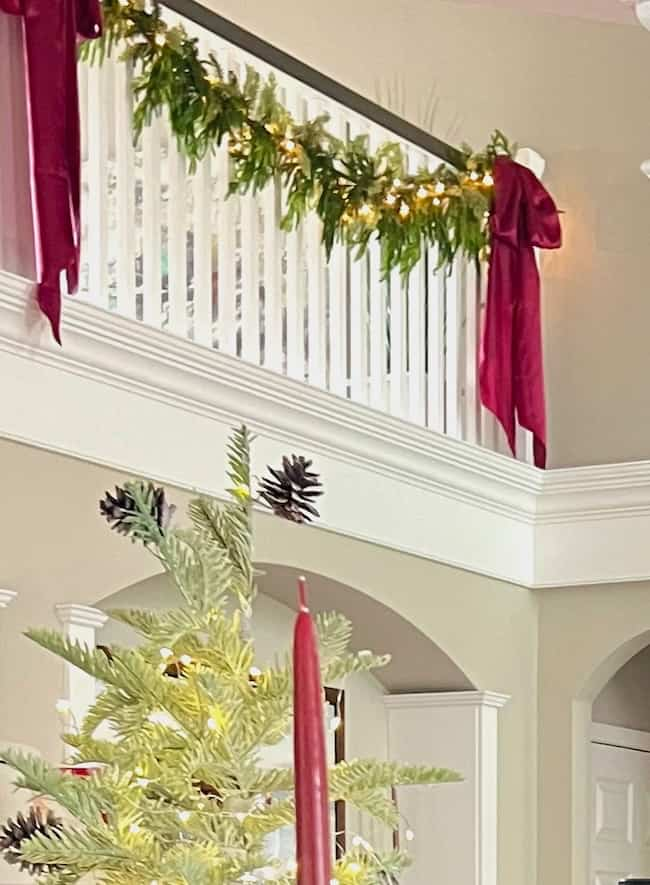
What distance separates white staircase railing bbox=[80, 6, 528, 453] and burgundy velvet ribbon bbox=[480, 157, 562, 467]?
7 cm

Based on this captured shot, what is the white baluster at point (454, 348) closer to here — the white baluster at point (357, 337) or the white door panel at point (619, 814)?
the white baluster at point (357, 337)

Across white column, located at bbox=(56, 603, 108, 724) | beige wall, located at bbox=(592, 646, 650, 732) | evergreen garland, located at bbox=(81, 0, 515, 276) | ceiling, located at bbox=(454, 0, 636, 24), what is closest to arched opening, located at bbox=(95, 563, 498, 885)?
beige wall, located at bbox=(592, 646, 650, 732)

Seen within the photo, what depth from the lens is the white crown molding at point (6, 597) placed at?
385 cm

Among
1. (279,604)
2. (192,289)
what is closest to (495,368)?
(279,604)

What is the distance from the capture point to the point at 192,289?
15.0 ft

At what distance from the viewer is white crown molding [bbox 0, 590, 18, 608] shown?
385cm

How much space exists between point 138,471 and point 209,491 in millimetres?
317

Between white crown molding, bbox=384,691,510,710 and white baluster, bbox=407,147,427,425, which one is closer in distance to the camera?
white baluster, bbox=407,147,427,425

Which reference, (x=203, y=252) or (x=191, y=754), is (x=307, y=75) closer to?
(x=203, y=252)

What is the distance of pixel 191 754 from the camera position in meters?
1.07

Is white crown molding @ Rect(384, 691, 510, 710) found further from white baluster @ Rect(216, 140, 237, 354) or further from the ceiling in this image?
the ceiling

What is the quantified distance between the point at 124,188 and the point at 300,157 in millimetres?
764

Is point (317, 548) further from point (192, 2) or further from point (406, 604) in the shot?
point (192, 2)

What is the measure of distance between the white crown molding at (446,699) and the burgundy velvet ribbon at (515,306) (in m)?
0.80
